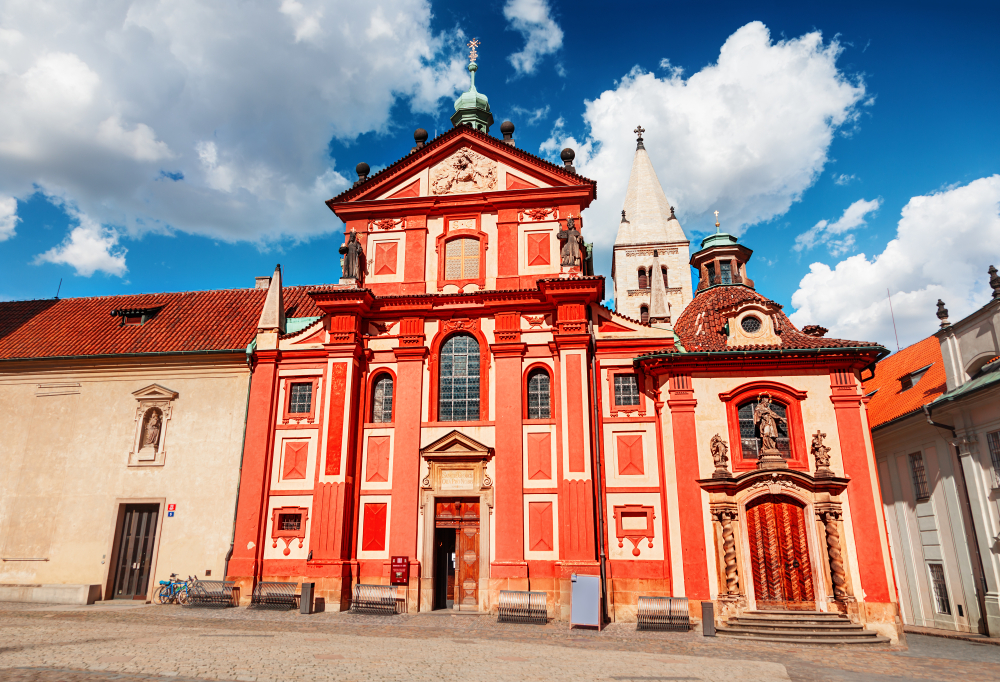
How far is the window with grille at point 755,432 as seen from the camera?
1948 cm

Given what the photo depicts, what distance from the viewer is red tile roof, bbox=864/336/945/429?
22.6 metres

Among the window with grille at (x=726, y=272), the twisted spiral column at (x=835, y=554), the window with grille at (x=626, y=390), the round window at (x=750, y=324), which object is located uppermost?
the window with grille at (x=726, y=272)

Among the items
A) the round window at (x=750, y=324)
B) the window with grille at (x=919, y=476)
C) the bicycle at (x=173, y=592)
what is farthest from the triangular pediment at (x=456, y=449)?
the window with grille at (x=919, y=476)

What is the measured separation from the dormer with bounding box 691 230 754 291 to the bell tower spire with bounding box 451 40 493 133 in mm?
11794

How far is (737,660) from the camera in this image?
13.6 meters

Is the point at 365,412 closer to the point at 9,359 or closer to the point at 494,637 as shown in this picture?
the point at 494,637

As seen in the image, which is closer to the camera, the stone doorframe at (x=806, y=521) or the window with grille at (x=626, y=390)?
the stone doorframe at (x=806, y=521)

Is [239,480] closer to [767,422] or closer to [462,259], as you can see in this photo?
[462,259]

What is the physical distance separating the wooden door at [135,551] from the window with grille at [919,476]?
84.5 ft

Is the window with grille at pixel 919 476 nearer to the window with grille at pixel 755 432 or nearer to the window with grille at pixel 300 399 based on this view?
the window with grille at pixel 755 432

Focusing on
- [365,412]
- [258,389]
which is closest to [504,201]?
[365,412]

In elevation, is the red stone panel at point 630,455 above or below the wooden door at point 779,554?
above

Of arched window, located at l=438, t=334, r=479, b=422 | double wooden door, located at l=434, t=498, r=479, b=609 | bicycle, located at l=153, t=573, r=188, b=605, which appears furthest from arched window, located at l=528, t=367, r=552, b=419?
bicycle, located at l=153, t=573, r=188, b=605

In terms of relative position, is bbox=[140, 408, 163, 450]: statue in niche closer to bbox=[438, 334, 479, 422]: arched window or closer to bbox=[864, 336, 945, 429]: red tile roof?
bbox=[438, 334, 479, 422]: arched window
